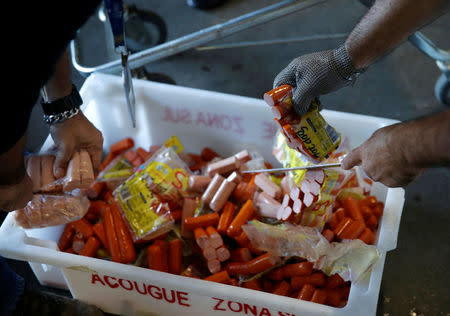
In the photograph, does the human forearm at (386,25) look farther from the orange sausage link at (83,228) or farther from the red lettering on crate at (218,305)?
the orange sausage link at (83,228)

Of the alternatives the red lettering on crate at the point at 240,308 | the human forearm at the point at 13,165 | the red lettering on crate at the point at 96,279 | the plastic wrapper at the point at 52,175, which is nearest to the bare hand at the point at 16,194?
the human forearm at the point at 13,165

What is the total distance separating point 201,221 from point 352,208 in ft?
1.65

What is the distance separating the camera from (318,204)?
140 cm

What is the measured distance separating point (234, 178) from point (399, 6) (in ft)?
2.54

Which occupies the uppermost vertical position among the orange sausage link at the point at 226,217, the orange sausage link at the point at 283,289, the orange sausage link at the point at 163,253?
the orange sausage link at the point at 226,217

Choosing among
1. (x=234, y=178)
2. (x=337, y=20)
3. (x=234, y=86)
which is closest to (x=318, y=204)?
(x=234, y=178)

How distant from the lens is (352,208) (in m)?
1.57

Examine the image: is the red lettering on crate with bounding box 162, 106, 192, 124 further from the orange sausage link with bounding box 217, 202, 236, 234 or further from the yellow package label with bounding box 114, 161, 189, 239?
the orange sausage link with bounding box 217, 202, 236, 234

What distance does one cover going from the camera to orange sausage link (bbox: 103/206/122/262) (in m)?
1.54

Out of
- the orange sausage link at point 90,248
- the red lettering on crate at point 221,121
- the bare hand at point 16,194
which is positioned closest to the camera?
the bare hand at point 16,194

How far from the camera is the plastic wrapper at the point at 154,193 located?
1.57 metres

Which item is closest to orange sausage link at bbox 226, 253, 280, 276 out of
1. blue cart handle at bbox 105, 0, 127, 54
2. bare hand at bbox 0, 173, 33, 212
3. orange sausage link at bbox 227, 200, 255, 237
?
orange sausage link at bbox 227, 200, 255, 237

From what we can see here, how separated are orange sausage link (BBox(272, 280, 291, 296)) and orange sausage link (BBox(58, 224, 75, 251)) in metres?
0.71

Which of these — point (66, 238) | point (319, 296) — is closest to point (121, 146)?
point (66, 238)
